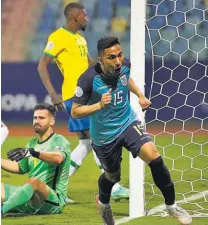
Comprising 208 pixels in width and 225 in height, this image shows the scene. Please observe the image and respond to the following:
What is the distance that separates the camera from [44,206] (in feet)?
19.8

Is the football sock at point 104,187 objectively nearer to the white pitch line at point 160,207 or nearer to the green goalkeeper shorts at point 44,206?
the white pitch line at point 160,207

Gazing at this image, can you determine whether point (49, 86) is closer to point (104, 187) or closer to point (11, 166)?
point (11, 166)

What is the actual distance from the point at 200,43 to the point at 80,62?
330 inches

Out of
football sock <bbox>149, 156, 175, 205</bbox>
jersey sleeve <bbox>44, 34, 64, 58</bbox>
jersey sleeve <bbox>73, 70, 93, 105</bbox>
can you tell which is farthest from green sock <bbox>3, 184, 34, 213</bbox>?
jersey sleeve <bbox>44, 34, 64, 58</bbox>

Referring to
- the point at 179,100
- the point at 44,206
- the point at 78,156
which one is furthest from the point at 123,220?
the point at 179,100

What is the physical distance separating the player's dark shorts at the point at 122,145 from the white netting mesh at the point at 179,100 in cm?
95

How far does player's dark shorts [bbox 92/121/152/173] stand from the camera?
205 inches

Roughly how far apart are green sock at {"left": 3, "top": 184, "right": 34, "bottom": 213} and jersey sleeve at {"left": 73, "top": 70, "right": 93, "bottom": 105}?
845 mm

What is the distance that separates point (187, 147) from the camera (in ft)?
34.9

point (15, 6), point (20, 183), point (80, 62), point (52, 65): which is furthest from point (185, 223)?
point (15, 6)

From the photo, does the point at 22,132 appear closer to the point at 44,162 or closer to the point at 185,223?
the point at 44,162

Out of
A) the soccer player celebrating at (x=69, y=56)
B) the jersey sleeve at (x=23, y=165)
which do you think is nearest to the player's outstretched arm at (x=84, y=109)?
the jersey sleeve at (x=23, y=165)

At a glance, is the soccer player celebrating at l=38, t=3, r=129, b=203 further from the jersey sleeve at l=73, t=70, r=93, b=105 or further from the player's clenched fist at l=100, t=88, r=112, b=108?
the player's clenched fist at l=100, t=88, r=112, b=108

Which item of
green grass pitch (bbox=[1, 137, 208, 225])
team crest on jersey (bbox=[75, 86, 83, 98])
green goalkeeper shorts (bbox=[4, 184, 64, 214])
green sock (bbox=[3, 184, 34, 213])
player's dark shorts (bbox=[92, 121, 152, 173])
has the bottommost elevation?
green grass pitch (bbox=[1, 137, 208, 225])
